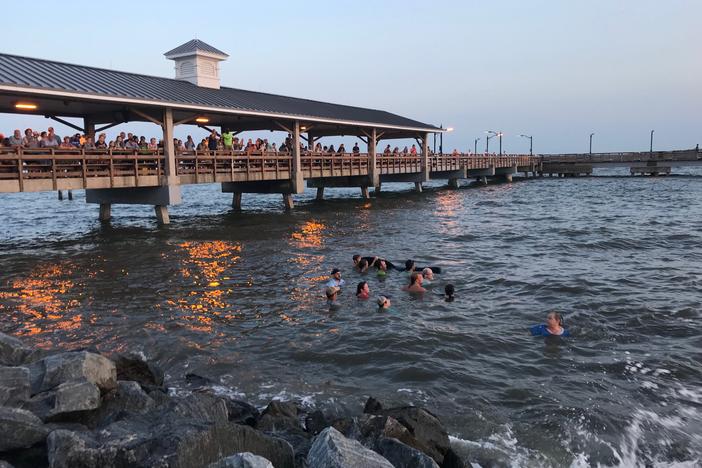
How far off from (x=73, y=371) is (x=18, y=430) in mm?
1450

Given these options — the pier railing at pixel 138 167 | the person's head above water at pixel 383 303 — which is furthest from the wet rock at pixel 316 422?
the pier railing at pixel 138 167

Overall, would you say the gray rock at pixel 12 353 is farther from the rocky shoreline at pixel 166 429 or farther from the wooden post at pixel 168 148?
the wooden post at pixel 168 148

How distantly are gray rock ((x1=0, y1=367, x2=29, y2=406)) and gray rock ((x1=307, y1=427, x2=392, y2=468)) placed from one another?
343 centimetres

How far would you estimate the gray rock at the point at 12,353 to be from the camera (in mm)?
7660

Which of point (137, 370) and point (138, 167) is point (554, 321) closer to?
point (137, 370)

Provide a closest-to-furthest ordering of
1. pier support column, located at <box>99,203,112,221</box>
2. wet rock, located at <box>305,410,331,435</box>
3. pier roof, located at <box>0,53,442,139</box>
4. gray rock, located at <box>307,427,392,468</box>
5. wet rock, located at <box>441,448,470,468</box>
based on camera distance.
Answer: gray rock, located at <box>307,427,392,468</box>
wet rock, located at <box>441,448,470,468</box>
wet rock, located at <box>305,410,331,435</box>
pier roof, located at <box>0,53,442,139</box>
pier support column, located at <box>99,203,112,221</box>

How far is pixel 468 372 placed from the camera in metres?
8.23

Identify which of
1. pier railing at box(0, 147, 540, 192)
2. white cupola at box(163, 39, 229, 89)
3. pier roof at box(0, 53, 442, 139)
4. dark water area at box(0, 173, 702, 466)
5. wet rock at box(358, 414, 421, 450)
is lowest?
dark water area at box(0, 173, 702, 466)

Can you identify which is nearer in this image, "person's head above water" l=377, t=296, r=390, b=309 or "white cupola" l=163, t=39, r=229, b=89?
"person's head above water" l=377, t=296, r=390, b=309

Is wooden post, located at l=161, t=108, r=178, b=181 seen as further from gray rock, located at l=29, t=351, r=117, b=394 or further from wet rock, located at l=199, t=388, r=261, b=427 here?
wet rock, located at l=199, t=388, r=261, b=427

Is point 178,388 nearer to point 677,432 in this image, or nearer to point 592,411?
point 592,411

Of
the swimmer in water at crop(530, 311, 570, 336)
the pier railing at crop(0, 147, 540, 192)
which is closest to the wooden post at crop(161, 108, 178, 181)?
the pier railing at crop(0, 147, 540, 192)

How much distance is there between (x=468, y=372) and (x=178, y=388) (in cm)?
419

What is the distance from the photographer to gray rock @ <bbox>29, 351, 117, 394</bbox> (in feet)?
21.0
